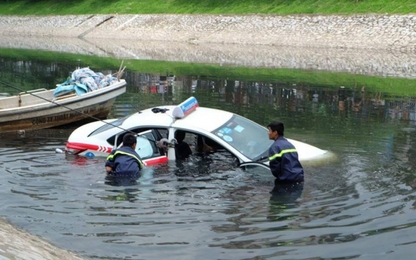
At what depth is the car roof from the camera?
12.3m

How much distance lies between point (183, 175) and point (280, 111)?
30.9 ft

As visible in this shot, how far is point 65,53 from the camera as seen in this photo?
47.1 meters

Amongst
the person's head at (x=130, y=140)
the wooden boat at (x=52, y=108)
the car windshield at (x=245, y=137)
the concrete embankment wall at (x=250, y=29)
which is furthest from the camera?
the concrete embankment wall at (x=250, y=29)

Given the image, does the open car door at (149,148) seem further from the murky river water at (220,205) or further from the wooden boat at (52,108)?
the wooden boat at (52,108)

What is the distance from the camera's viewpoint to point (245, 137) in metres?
12.4

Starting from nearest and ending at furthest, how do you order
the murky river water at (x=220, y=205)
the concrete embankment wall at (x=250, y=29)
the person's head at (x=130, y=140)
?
the murky river water at (x=220, y=205) < the person's head at (x=130, y=140) < the concrete embankment wall at (x=250, y=29)

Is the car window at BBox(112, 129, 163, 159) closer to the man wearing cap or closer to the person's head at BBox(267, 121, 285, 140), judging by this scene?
the man wearing cap

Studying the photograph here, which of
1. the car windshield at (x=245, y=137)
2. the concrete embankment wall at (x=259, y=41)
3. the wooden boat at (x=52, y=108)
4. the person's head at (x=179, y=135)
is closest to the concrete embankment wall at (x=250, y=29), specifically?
the concrete embankment wall at (x=259, y=41)

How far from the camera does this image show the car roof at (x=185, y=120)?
12.3 metres

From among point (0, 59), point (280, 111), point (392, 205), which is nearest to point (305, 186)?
point (392, 205)

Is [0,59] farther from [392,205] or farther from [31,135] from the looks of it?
[392,205]

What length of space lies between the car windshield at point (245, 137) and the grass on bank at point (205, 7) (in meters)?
34.3

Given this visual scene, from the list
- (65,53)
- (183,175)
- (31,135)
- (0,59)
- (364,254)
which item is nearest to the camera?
(364,254)

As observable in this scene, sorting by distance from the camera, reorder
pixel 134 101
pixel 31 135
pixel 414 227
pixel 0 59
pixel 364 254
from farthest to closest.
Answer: pixel 0 59 < pixel 134 101 < pixel 31 135 < pixel 414 227 < pixel 364 254
